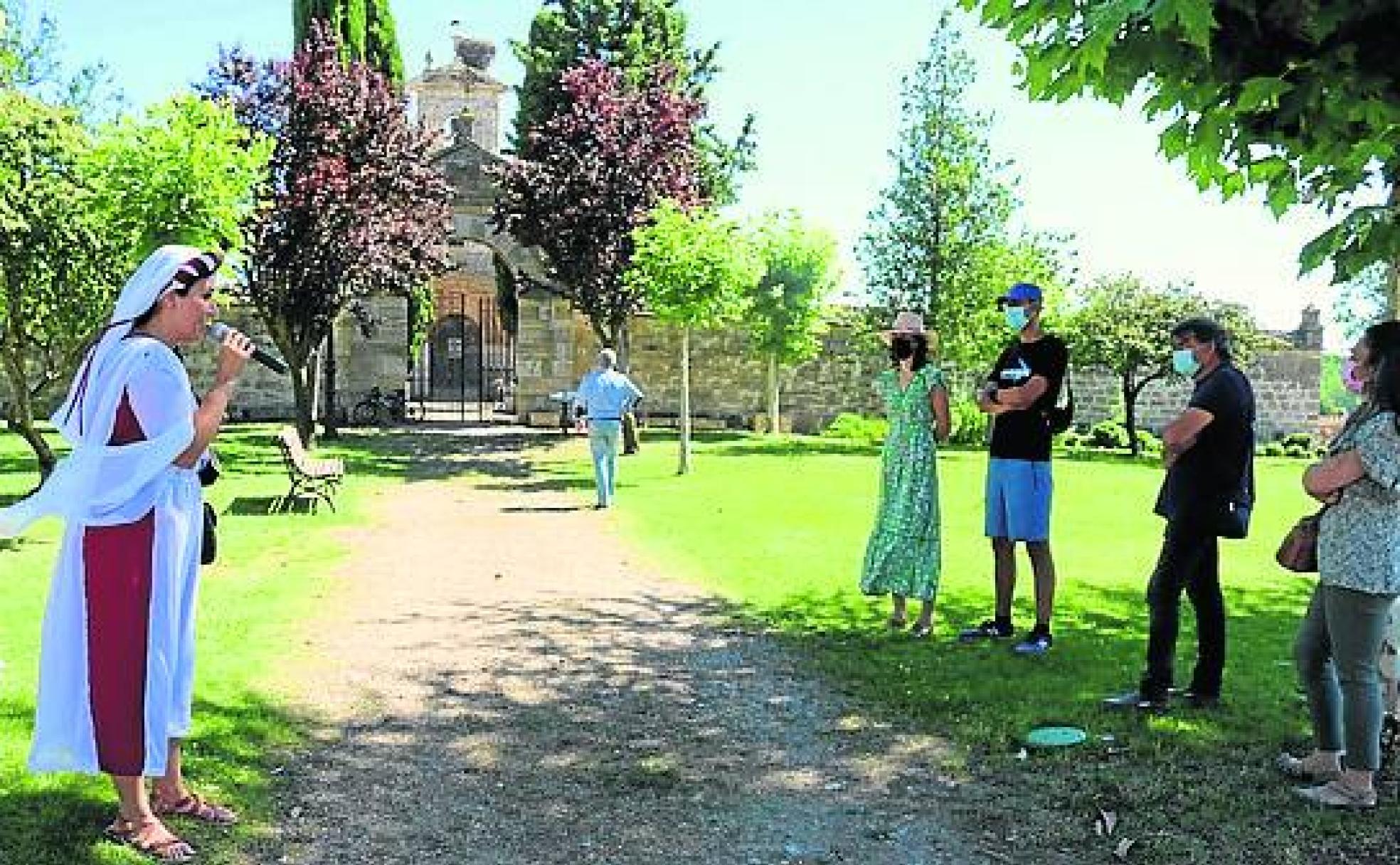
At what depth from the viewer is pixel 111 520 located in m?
4.06

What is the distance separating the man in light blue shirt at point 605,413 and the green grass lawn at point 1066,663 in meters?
0.41

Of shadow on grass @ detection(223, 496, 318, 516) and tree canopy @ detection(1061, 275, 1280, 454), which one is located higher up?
tree canopy @ detection(1061, 275, 1280, 454)

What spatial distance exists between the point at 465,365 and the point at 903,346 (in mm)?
26701

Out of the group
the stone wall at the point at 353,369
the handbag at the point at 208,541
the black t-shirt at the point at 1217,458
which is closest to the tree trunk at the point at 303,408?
the stone wall at the point at 353,369

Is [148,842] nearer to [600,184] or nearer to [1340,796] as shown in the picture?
[1340,796]

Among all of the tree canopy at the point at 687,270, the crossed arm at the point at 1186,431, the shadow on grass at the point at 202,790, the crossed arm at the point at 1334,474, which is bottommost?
the shadow on grass at the point at 202,790

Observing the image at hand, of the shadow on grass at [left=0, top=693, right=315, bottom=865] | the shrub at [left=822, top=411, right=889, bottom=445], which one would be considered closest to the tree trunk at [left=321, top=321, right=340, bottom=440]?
the shrub at [left=822, top=411, right=889, bottom=445]

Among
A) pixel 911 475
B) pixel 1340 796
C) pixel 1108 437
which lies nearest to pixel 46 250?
pixel 911 475

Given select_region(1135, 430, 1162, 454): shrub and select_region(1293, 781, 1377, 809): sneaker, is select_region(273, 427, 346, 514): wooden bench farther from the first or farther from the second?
Answer: select_region(1135, 430, 1162, 454): shrub

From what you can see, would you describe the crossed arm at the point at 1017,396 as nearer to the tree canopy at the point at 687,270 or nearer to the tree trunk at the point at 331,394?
the tree canopy at the point at 687,270

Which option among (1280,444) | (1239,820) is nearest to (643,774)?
(1239,820)

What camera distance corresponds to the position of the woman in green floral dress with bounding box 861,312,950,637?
294 inches

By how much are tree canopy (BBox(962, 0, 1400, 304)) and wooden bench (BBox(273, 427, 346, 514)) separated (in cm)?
1046

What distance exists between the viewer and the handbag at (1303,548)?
506 centimetres
